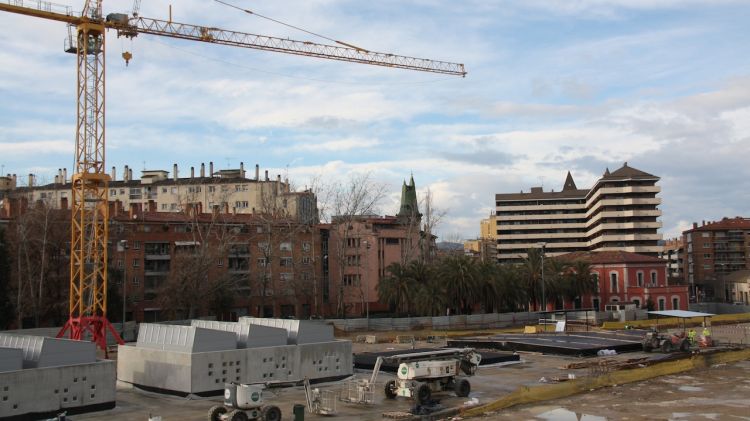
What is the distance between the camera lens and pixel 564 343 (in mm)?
A: 47406

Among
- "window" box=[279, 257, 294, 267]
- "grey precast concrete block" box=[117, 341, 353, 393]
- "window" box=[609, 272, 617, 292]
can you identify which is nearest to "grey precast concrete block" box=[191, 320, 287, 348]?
"grey precast concrete block" box=[117, 341, 353, 393]

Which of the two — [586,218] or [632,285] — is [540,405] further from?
[586,218]

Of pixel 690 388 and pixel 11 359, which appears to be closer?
pixel 11 359

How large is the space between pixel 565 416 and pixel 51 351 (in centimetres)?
Result: 1982

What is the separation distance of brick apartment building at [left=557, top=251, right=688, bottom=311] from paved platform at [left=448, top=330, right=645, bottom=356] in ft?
118

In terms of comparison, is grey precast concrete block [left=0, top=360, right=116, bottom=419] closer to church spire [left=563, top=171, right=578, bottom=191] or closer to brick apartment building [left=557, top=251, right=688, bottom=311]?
brick apartment building [left=557, top=251, right=688, bottom=311]

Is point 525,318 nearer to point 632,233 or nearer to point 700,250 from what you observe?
point 632,233

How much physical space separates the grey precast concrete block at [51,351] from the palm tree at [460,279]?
1870 inches

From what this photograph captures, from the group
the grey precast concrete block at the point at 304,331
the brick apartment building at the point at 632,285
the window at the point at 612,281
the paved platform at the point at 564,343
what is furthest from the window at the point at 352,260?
the grey precast concrete block at the point at 304,331

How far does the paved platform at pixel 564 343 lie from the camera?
147ft

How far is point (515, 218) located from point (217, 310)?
86.9 meters

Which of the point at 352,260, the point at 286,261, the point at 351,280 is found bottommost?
the point at 351,280

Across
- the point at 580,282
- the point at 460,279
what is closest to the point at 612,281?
the point at 580,282

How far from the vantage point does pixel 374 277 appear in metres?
99.4
